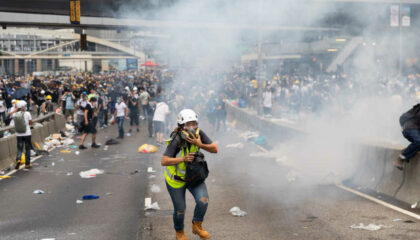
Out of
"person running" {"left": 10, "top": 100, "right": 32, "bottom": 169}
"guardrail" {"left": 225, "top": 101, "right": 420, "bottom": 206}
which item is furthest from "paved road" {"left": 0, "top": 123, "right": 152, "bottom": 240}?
"guardrail" {"left": 225, "top": 101, "right": 420, "bottom": 206}

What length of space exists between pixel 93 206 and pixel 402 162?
5.11 m

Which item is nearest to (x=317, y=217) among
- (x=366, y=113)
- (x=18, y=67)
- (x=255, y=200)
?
(x=255, y=200)

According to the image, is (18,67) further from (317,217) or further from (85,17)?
(317,217)

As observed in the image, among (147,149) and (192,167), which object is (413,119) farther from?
(147,149)

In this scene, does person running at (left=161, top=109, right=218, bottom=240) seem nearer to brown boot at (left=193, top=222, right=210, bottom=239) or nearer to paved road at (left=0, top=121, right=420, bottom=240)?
brown boot at (left=193, top=222, right=210, bottom=239)

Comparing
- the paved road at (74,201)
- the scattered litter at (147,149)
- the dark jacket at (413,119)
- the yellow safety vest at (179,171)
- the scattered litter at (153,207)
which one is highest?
the dark jacket at (413,119)

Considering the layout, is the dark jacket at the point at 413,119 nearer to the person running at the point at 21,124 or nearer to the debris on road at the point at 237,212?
the debris on road at the point at 237,212

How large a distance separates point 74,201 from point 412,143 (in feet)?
18.6

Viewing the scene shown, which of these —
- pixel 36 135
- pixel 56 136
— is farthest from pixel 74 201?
pixel 56 136

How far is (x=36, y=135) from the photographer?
18516 mm

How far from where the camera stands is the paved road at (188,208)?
7.21 metres

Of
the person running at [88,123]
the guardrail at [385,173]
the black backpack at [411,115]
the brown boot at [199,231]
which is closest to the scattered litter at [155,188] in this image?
the guardrail at [385,173]

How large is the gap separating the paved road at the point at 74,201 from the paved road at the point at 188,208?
0.5 inches

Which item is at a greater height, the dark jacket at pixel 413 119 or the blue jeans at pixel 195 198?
the dark jacket at pixel 413 119
